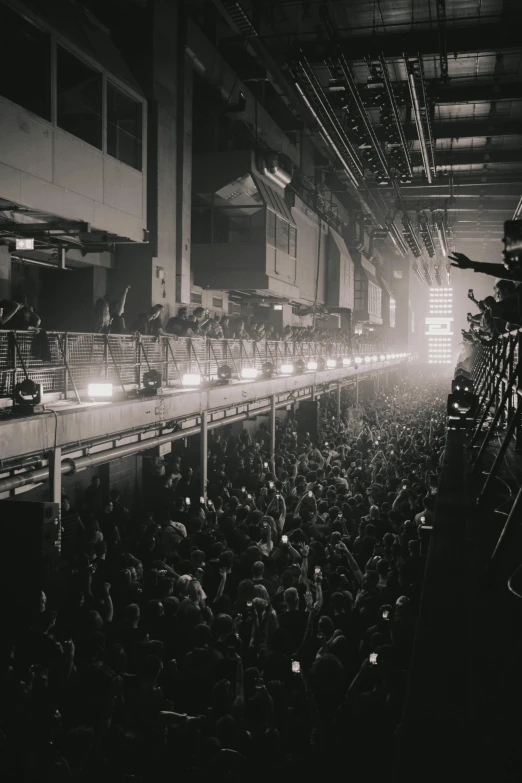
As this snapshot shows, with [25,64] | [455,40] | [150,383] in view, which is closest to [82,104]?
[25,64]

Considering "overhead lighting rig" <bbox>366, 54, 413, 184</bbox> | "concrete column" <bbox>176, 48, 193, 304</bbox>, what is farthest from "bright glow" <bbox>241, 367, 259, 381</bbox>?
"overhead lighting rig" <bbox>366, 54, 413, 184</bbox>

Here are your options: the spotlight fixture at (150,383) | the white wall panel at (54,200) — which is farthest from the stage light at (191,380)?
the white wall panel at (54,200)

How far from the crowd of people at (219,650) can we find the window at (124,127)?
855 centimetres

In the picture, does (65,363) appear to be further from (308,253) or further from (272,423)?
(308,253)

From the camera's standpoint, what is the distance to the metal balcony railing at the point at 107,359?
383 inches

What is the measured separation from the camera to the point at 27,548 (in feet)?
31.0

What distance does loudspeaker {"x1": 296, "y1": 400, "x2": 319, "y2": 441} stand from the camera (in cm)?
2989

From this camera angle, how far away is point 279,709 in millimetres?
5684

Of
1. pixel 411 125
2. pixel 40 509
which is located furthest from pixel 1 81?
pixel 411 125

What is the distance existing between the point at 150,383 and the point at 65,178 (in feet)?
14.7

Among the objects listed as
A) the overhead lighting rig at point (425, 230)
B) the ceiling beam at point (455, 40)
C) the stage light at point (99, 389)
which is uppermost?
the ceiling beam at point (455, 40)

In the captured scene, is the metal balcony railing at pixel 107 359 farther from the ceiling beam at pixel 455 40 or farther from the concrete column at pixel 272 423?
the ceiling beam at pixel 455 40

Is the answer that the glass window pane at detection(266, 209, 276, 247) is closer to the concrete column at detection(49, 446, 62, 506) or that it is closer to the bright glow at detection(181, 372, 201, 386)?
the bright glow at detection(181, 372, 201, 386)

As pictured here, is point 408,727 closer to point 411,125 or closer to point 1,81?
point 1,81
